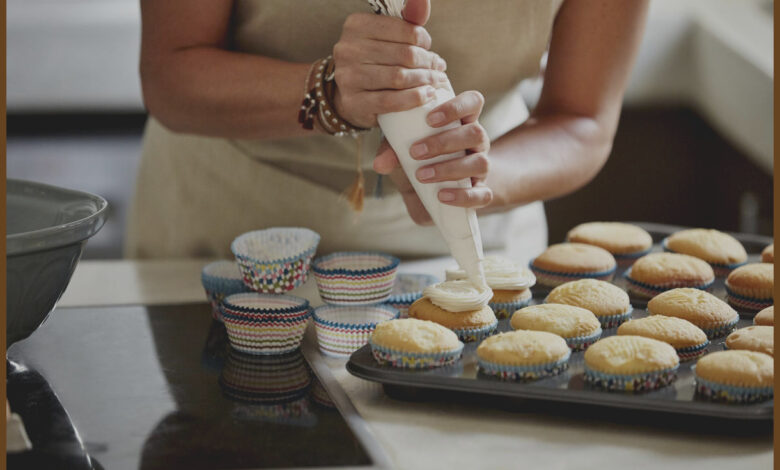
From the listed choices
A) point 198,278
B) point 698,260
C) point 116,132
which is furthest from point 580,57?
point 116,132

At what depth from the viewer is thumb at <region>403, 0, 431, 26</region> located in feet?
4.25

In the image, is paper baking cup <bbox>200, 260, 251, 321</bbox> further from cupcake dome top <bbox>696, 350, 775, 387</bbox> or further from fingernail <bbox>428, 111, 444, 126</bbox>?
cupcake dome top <bbox>696, 350, 775, 387</bbox>

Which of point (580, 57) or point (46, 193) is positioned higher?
point (580, 57)

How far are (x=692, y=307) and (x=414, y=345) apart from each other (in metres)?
0.38

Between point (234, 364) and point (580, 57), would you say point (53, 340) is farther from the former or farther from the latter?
point (580, 57)

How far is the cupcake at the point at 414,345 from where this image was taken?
116 cm

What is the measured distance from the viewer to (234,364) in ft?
4.29

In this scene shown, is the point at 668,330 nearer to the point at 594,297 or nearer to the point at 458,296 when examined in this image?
the point at 594,297

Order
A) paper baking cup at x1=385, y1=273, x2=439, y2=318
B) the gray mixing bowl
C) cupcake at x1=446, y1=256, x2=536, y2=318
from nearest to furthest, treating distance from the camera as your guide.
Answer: the gray mixing bowl, cupcake at x1=446, y1=256, x2=536, y2=318, paper baking cup at x1=385, y1=273, x2=439, y2=318

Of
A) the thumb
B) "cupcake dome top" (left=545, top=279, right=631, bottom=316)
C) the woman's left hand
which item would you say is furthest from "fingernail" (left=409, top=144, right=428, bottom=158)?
"cupcake dome top" (left=545, top=279, right=631, bottom=316)

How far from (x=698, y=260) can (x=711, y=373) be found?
1.54ft

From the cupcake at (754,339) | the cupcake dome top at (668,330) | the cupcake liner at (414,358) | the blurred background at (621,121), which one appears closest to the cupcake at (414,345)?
the cupcake liner at (414,358)

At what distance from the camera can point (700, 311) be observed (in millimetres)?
1282

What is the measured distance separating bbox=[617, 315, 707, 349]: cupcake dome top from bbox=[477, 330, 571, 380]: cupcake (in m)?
0.11
